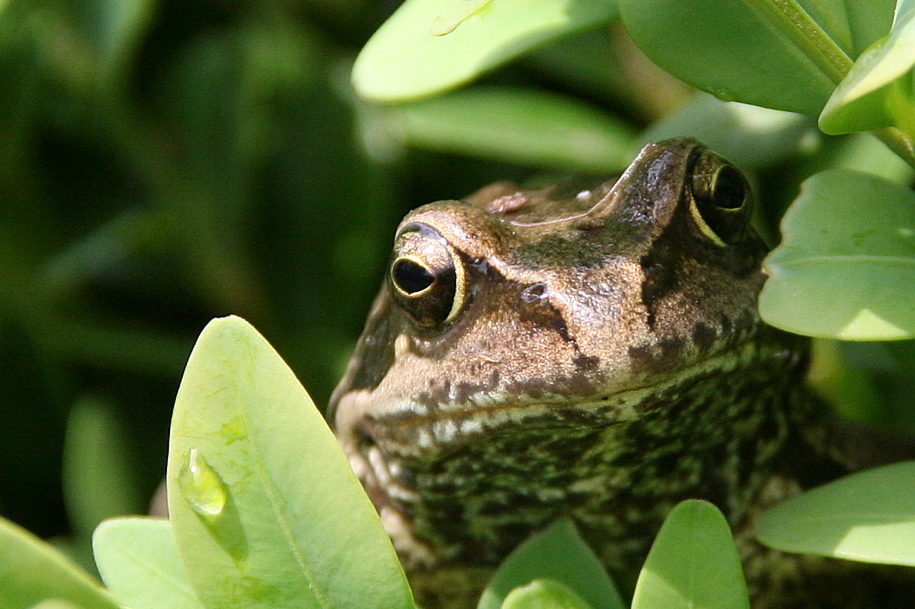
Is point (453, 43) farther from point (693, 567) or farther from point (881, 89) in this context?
point (693, 567)

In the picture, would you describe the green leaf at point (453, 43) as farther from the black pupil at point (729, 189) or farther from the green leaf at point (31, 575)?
the green leaf at point (31, 575)

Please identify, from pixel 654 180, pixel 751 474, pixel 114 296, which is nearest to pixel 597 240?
pixel 654 180

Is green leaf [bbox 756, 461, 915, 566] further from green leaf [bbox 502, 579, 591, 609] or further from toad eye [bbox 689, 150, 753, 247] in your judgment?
toad eye [bbox 689, 150, 753, 247]

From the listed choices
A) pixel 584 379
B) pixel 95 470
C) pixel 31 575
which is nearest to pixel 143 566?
pixel 31 575

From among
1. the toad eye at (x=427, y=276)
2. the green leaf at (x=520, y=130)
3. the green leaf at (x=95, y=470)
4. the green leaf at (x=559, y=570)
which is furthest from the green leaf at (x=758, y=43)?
the green leaf at (x=95, y=470)

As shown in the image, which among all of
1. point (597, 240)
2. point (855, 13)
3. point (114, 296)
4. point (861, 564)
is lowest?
point (861, 564)

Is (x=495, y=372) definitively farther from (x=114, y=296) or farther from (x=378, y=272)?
(x=114, y=296)

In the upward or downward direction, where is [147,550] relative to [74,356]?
upward

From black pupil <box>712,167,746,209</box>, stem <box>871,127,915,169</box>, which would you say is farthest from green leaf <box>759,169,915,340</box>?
black pupil <box>712,167,746,209</box>
